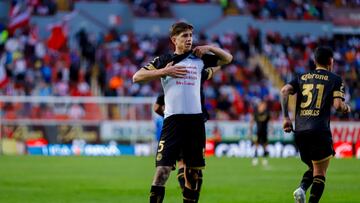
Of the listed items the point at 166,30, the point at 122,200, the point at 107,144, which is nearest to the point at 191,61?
the point at 122,200

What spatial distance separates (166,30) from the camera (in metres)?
52.3

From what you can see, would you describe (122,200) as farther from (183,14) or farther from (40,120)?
(183,14)

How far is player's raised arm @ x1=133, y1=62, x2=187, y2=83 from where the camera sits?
12.5 m

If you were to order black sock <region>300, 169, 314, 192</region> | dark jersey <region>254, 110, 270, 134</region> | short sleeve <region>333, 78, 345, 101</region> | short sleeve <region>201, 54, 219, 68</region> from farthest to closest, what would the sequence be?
dark jersey <region>254, 110, 270, 134</region> → black sock <region>300, 169, 314, 192</region> → short sleeve <region>333, 78, 345, 101</region> → short sleeve <region>201, 54, 219, 68</region>

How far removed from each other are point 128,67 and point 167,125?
33401 mm

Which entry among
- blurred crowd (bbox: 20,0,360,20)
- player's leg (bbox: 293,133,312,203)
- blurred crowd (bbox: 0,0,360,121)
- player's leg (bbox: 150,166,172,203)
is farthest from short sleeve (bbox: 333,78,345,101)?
blurred crowd (bbox: 20,0,360,20)

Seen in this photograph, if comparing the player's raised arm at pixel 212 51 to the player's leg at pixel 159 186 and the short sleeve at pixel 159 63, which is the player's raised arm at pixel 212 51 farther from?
the player's leg at pixel 159 186

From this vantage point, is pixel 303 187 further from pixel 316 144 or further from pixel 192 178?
pixel 192 178

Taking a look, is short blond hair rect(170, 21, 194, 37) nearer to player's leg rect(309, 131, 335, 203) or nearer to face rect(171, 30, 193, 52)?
face rect(171, 30, 193, 52)

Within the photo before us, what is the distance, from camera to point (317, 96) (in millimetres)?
14203

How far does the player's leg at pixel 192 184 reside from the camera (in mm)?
12898

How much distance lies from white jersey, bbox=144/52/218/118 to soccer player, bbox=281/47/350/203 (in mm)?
1909

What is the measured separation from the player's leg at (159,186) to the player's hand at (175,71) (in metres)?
1.18

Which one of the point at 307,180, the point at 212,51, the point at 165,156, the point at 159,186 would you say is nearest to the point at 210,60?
the point at 212,51
